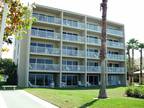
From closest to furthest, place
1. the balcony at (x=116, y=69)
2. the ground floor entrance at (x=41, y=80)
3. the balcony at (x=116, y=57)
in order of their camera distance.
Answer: the ground floor entrance at (x=41, y=80)
the balcony at (x=116, y=69)
the balcony at (x=116, y=57)

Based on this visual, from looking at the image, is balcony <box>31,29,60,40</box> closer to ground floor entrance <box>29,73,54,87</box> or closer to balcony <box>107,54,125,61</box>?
ground floor entrance <box>29,73,54,87</box>

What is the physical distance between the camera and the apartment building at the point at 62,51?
38438mm

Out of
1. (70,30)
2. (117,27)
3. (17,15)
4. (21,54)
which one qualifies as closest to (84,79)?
(70,30)

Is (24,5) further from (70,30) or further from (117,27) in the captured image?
(117,27)

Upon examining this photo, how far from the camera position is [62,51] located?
40.7 m

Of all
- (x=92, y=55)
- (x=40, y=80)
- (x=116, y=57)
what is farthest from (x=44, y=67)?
(x=116, y=57)

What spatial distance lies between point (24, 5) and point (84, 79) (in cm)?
3664

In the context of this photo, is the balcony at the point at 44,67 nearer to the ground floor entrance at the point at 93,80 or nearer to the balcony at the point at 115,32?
the ground floor entrance at the point at 93,80

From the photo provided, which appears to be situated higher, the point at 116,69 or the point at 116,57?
the point at 116,57

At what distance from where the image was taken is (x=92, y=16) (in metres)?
46.8

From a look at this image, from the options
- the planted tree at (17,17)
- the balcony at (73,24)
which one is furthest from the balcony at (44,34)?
the planted tree at (17,17)

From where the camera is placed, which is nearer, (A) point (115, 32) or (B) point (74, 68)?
(B) point (74, 68)

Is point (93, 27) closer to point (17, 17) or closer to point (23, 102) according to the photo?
point (23, 102)

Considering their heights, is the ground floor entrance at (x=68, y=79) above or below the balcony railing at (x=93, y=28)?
below
